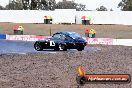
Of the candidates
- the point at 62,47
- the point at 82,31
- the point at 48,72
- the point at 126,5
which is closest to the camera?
the point at 48,72

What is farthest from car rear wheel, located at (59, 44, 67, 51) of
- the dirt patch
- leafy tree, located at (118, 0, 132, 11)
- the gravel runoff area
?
leafy tree, located at (118, 0, 132, 11)

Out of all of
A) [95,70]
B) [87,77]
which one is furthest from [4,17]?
[87,77]

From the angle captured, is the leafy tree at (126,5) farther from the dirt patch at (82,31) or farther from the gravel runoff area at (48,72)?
the gravel runoff area at (48,72)

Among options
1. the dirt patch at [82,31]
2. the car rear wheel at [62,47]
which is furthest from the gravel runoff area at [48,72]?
the dirt patch at [82,31]

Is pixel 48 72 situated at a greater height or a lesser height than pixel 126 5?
lesser

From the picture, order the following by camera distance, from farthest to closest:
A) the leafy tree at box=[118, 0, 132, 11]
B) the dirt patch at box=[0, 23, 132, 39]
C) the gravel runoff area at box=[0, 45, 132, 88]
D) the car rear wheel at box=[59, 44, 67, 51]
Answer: the leafy tree at box=[118, 0, 132, 11], the dirt patch at box=[0, 23, 132, 39], the car rear wheel at box=[59, 44, 67, 51], the gravel runoff area at box=[0, 45, 132, 88]

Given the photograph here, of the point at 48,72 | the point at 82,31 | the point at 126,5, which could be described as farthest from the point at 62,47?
the point at 126,5

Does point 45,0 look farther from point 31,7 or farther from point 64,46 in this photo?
point 64,46

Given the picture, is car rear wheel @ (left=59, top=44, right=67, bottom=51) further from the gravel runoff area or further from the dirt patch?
the dirt patch

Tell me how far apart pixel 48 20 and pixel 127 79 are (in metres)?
59.5

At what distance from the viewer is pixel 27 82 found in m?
11.7

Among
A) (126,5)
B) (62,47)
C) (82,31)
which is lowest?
(82,31)

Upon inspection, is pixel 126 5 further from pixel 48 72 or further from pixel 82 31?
pixel 48 72

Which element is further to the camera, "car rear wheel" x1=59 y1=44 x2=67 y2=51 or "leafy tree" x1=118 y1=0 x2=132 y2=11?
"leafy tree" x1=118 y1=0 x2=132 y2=11
